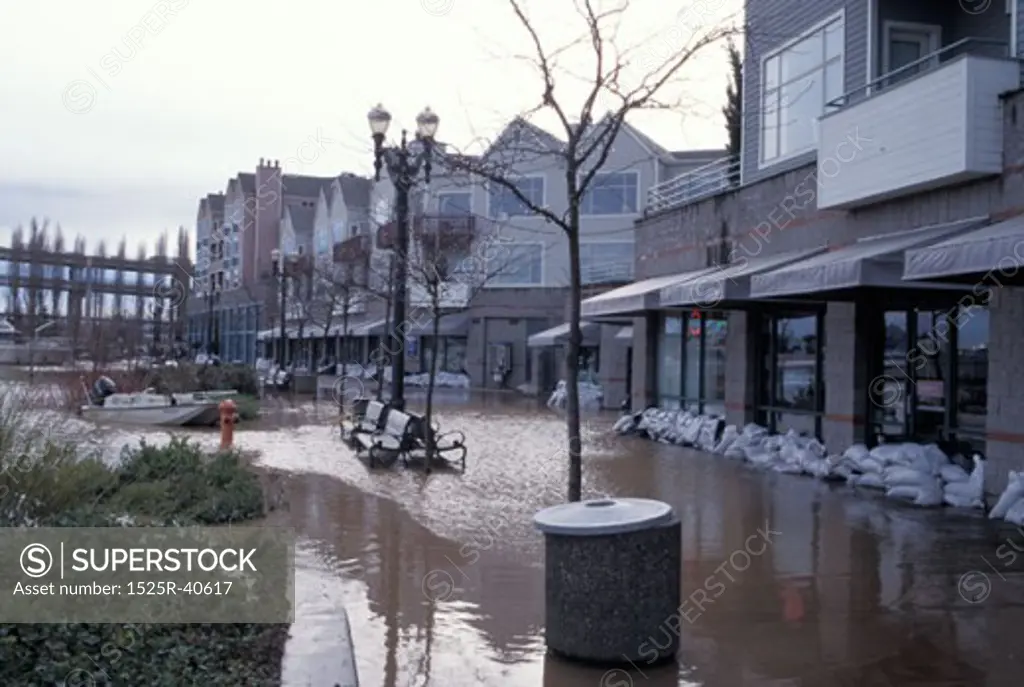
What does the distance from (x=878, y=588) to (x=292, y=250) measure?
70.7 meters

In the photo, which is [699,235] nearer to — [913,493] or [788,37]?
[788,37]

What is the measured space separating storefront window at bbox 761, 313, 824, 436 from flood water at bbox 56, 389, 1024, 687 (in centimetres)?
254

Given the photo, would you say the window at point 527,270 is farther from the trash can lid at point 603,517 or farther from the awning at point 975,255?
the trash can lid at point 603,517

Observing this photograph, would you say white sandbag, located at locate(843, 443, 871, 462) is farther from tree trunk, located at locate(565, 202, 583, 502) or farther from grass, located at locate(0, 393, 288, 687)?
grass, located at locate(0, 393, 288, 687)

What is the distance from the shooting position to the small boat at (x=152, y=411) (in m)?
22.0

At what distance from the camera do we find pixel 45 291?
60.6 m

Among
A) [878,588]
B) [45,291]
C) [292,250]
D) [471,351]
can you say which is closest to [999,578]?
[878,588]

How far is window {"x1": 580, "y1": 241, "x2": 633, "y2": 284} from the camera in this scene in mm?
44531

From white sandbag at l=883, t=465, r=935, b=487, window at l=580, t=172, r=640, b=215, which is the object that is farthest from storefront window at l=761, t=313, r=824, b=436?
window at l=580, t=172, r=640, b=215

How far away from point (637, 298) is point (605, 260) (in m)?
28.1

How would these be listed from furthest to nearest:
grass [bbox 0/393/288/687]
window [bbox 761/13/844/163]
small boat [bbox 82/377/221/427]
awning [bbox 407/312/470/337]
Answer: awning [bbox 407/312/470/337], small boat [bbox 82/377/221/427], window [bbox 761/13/844/163], grass [bbox 0/393/288/687]

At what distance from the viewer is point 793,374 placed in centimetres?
1816

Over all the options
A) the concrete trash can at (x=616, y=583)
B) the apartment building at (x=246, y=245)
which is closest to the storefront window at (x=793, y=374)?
the concrete trash can at (x=616, y=583)

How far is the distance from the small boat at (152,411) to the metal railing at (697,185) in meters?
10.7
